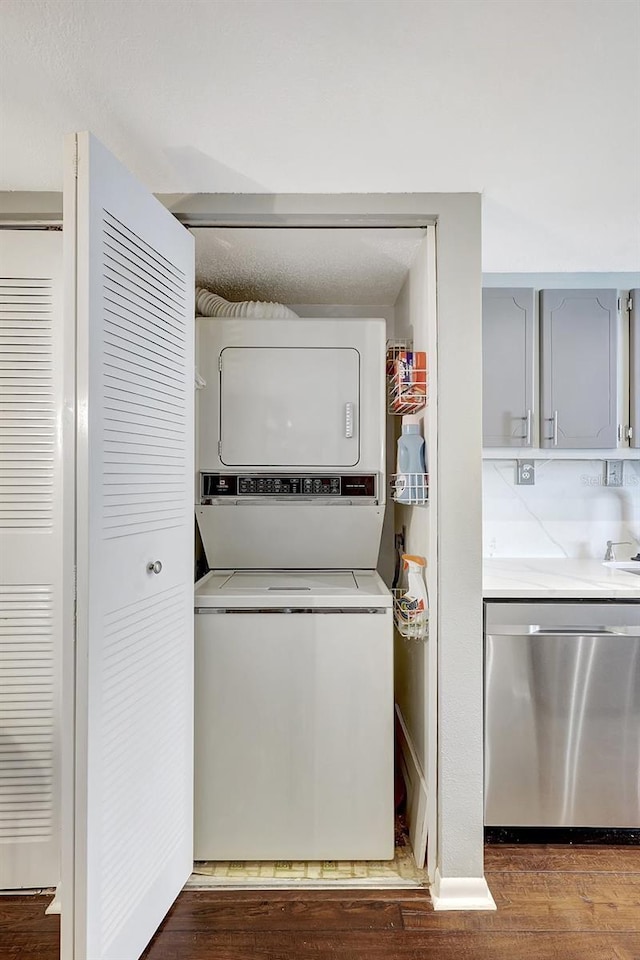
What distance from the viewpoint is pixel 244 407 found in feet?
8.07

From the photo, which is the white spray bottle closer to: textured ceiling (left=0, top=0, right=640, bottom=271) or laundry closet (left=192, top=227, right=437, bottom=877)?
laundry closet (left=192, top=227, right=437, bottom=877)

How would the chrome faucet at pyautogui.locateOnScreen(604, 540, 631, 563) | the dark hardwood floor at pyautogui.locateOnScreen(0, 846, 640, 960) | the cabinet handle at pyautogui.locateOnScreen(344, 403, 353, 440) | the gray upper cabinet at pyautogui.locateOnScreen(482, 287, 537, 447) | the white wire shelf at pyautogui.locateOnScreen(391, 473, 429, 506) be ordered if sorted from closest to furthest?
1. the dark hardwood floor at pyautogui.locateOnScreen(0, 846, 640, 960)
2. the white wire shelf at pyautogui.locateOnScreen(391, 473, 429, 506)
3. the cabinet handle at pyautogui.locateOnScreen(344, 403, 353, 440)
4. the gray upper cabinet at pyautogui.locateOnScreen(482, 287, 537, 447)
5. the chrome faucet at pyautogui.locateOnScreen(604, 540, 631, 563)

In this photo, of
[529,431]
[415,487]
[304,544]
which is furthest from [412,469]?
[529,431]

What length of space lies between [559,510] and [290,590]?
5.03 feet

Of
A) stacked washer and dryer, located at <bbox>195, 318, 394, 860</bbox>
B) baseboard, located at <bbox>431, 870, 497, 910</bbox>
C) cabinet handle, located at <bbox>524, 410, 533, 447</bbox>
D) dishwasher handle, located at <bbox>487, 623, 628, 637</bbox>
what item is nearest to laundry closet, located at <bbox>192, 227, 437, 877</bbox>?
stacked washer and dryer, located at <bbox>195, 318, 394, 860</bbox>

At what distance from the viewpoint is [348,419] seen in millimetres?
2453

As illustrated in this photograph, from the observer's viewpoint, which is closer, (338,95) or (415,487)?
(338,95)

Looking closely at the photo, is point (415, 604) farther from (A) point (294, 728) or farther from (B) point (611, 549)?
(B) point (611, 549)

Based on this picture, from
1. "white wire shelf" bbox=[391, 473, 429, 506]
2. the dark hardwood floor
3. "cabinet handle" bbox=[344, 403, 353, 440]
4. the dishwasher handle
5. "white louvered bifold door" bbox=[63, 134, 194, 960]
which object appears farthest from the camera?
"cabinet handle" bbox=[344, 403, 353, 440]

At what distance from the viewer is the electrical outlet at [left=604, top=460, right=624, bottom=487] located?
9.61 feet

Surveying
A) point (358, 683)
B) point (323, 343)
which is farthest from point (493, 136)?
point (358, 683)

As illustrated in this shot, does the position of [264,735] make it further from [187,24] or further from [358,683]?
[187,24]

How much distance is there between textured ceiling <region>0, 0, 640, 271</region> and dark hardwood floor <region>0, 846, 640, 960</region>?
233 centimetres

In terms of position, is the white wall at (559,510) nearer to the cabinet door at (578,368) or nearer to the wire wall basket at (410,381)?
the cabinet door at (578,368)
